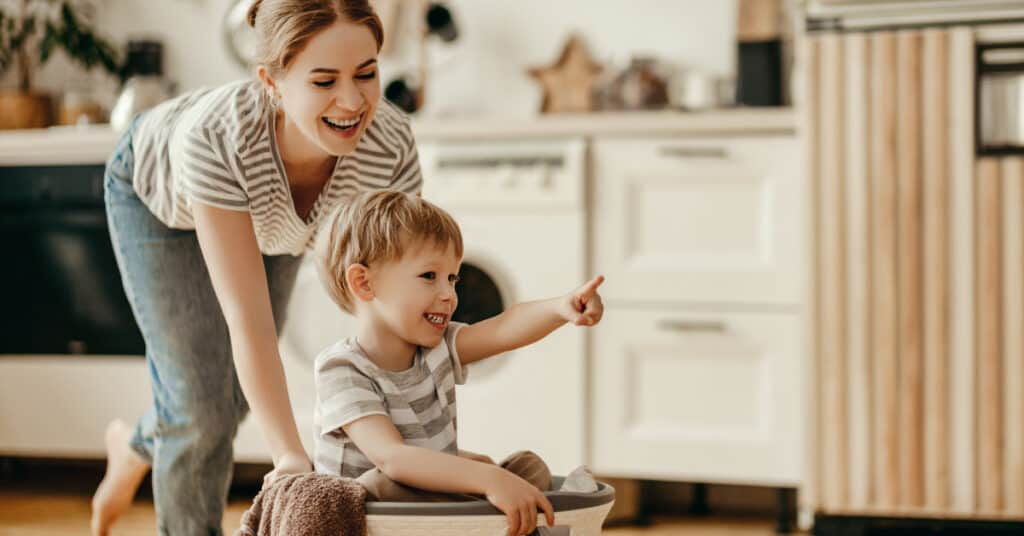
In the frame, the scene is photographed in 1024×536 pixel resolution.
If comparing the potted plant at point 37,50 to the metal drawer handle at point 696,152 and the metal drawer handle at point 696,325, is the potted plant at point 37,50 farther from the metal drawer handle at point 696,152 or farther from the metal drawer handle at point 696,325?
the metal drawer handle at point 696,325

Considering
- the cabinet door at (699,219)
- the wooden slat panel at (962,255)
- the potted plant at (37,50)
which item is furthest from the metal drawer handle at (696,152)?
the potted plant at (37,50)

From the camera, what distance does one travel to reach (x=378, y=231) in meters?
1.25

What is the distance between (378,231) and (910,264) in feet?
4.72

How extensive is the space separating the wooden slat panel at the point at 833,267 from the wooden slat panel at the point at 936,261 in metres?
0.16

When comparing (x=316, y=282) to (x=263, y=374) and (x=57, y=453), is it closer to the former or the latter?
(x=57, y=453)

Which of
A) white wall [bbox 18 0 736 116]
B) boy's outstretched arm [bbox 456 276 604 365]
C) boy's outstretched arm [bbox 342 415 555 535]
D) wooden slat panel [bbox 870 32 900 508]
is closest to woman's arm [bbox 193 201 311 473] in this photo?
boy's outstretched arm [bbox 342 415 555 535]

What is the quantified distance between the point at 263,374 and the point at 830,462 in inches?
57.5

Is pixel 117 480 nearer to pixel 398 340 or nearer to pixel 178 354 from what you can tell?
pixel 178 354

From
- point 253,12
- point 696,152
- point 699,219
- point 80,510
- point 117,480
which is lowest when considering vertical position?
point 80,510

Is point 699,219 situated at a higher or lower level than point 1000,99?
lower

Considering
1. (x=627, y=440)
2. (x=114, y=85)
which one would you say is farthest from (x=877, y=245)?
(x=114, y=85)

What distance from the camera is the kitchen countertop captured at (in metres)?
2.48

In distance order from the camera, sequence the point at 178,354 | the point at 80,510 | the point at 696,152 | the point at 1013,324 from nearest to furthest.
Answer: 1. the point at 178,354
2. the point at 1013,324
3. the point at 696,152
4. the point at 80,510

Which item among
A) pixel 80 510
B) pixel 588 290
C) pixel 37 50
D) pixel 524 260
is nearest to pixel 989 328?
pixel 524 260
